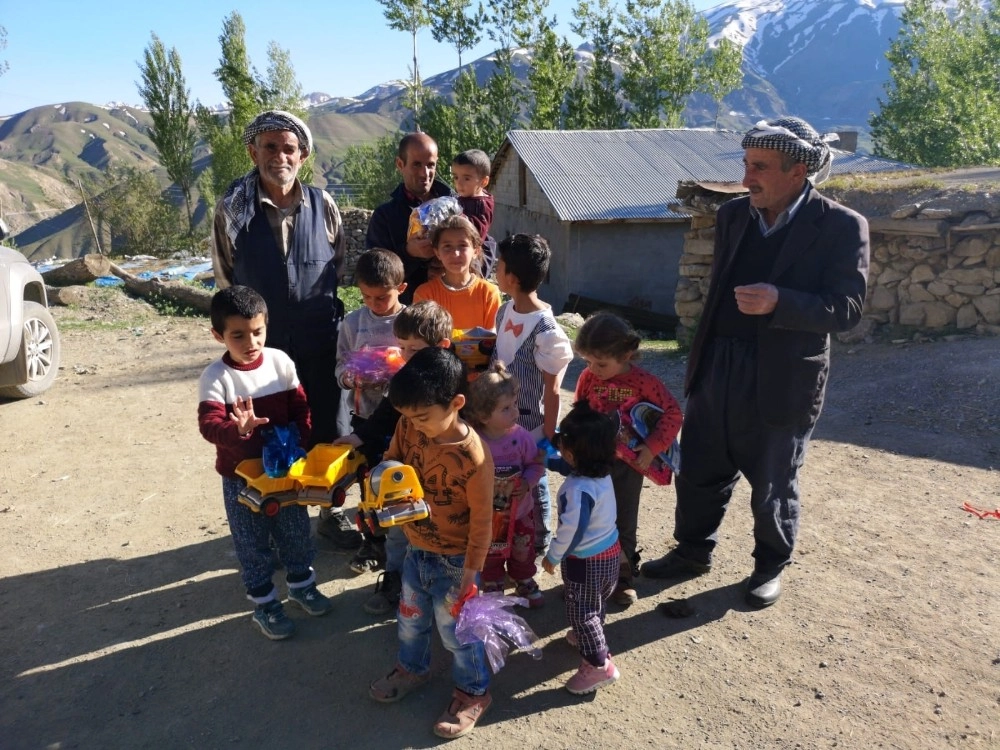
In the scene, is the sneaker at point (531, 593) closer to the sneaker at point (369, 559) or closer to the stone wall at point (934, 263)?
the sneaker at point (369, 559)

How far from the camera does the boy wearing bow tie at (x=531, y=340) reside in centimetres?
279

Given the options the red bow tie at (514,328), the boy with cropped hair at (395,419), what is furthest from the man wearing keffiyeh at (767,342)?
the boy with cropped hair at (395,419)

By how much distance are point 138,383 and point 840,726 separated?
6514 millimetres

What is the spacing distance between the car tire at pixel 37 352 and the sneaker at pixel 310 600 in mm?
4498

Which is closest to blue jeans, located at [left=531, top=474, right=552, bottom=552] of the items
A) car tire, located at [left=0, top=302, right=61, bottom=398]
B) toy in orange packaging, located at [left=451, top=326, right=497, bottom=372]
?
toy in orange packaging, located at [left=451, top=326, right=497, bottom=372]

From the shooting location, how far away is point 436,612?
8.05 feet

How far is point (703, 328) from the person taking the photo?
10.3 feet

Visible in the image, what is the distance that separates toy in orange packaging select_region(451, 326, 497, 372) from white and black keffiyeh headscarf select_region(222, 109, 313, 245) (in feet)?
3.64

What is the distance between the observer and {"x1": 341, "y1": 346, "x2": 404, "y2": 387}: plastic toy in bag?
116 inches

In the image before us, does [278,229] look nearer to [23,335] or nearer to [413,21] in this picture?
[23,335]

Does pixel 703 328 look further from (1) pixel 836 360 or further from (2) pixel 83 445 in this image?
(1) pixel 836 360

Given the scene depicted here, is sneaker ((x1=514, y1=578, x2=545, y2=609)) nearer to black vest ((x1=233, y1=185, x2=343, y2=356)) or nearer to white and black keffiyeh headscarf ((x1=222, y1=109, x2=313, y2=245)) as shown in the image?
black vest ((x1=233, y1=185, x2=343, y2=356))

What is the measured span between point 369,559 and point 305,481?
44.4 inches

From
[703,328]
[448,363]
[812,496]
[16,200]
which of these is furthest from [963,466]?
[16,200]
